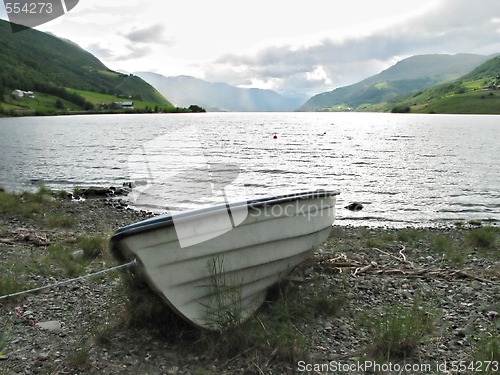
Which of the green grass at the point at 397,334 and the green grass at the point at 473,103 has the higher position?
the green grass at the point at 473,103

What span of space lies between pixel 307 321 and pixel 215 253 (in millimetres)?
2087

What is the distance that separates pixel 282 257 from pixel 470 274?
5.44 m

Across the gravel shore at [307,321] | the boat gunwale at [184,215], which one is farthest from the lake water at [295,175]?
the boat gunwale at [184,215]

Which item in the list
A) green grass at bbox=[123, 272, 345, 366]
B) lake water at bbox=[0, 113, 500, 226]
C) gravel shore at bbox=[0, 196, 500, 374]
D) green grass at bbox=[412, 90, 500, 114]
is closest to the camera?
gravel shore at bbox=[0, 196, 500, 374]

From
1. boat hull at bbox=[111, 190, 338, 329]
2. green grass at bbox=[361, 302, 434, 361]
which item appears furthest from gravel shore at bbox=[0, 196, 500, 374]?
boat hull at bbox=[111, 190, 338, 329]

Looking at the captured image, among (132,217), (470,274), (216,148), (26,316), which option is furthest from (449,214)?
(216,148)

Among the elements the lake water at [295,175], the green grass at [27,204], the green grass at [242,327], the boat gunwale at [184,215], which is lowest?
the lake water at [295,175]

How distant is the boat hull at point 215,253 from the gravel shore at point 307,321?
62 centimetres

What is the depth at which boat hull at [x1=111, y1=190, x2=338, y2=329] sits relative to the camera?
235 inches

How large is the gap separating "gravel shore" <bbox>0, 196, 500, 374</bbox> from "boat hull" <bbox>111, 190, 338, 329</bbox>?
2.03 ft

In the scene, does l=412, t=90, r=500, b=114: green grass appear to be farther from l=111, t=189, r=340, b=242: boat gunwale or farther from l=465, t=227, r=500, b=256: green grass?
l=111, t=189, r=340, b=242: boat gunwale

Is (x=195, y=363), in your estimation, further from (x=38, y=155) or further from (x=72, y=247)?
(x=38, y=155)

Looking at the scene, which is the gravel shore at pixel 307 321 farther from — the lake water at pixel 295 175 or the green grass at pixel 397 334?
the lake water at pixel 295 175

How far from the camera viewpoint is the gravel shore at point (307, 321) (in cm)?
577
